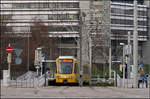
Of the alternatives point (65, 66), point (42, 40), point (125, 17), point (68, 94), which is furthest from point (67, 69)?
point (125, 17)

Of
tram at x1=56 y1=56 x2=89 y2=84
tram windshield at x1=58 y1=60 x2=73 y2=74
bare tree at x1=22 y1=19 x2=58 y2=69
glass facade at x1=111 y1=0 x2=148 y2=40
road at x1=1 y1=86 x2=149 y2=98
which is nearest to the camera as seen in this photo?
road at x1=1 y1=86 x2=149 y2=98

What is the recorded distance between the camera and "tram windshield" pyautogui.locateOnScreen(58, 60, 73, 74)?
1336 inches

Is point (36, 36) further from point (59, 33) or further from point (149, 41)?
point (149, 41)

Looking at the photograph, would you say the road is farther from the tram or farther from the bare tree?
the bare tree

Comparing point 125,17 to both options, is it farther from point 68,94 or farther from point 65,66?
point 68,94

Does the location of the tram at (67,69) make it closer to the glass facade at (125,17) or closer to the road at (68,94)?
the road at (68,94)

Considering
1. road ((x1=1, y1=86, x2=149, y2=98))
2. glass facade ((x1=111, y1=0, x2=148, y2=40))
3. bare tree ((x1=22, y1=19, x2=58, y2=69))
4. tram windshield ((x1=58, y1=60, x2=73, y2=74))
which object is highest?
glass facade ((x1=111, y1=0, x2=148, y2=40))

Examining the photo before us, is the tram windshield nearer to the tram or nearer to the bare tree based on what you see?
the tram

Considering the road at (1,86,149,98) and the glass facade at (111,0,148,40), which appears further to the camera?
the glass facade at (111,0,148,40)

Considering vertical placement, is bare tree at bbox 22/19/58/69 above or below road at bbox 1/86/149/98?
above

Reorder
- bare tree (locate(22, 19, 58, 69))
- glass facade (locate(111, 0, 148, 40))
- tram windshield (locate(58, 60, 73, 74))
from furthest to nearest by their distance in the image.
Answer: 1. glass facade (locate(111, 0, 148, 40))
2. bare tree (locate(22, 19, 58, 69))
3. tram windshield (locate(58, 60, 73, 74))

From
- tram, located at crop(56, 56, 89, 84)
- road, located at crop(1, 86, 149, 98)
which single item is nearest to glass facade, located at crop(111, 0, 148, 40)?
tram, located at crop(56, 56, 89, 84)

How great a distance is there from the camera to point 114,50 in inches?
3410

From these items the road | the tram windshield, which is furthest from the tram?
the road
